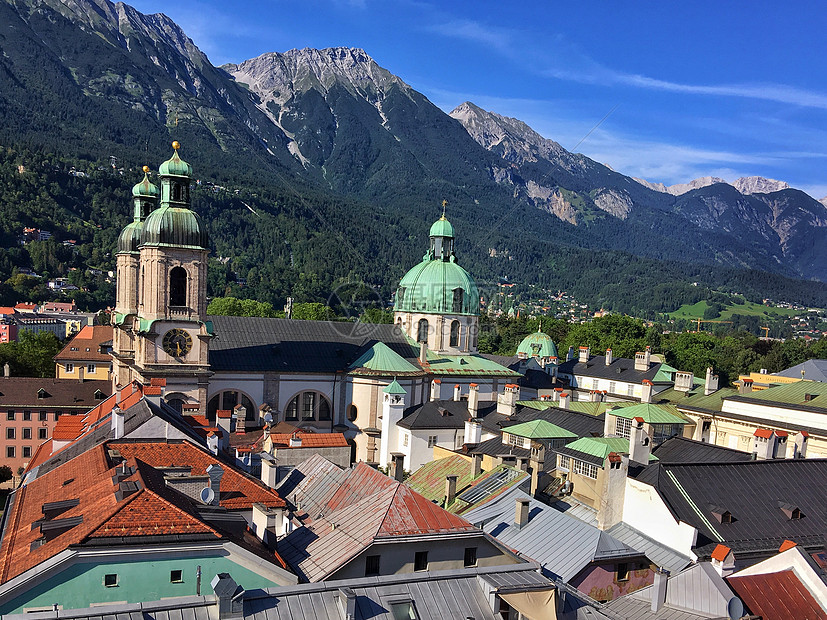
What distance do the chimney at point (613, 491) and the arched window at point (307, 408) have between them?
3186 cm

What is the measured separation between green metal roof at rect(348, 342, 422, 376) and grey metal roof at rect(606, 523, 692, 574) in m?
29.7

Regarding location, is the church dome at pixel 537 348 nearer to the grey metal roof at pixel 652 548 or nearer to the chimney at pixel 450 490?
the chimney at pixel 450 490

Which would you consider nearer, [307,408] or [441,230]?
[307,408]

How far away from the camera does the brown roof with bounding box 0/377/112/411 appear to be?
54.7 meters

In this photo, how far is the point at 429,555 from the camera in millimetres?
20578

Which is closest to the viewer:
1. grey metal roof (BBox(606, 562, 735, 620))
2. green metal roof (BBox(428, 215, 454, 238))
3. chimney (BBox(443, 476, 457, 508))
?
grey metal roof (BBox(606, 562, 735, 620))

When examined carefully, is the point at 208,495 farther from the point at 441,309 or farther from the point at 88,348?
the point at 88,348

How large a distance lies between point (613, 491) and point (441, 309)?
3928 centimetres

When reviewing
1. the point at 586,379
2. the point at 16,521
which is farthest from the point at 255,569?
the point at 586,379

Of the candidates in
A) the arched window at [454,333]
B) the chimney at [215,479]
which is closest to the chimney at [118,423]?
the chimney at [215,479]

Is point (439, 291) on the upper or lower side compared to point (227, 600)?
upper

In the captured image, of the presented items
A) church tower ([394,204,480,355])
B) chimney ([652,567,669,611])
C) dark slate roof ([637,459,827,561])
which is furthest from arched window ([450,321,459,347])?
chimney ([652,567,669,611])

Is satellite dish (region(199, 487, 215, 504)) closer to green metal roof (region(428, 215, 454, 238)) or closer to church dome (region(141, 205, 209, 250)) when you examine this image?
church dome (region(141, 205, 209, 250))

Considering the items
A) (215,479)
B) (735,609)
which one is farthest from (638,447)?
(215,479)
